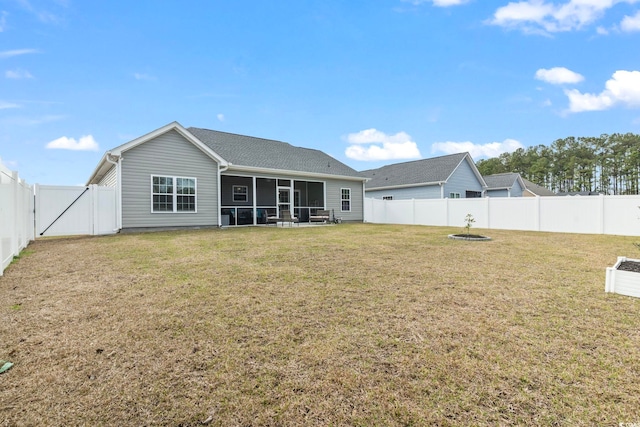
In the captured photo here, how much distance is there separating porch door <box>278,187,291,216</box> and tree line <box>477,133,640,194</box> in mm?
50535

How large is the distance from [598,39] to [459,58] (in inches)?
238

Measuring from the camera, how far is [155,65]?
46.8ft

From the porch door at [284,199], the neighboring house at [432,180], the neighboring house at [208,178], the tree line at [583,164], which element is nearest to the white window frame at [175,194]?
the neighboring house at [208,178]

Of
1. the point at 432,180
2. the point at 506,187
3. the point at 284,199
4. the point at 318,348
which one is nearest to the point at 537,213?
the point at 432,180

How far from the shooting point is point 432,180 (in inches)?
858

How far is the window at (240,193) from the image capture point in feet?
60.4

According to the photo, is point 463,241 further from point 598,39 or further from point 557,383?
point 598,39

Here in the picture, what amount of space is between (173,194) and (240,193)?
5.88 metres

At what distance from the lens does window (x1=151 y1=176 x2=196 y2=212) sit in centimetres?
1247

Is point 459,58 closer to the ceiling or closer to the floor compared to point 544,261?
closer to the ceiling

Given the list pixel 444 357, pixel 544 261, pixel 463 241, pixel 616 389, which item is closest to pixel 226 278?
pixel 444 357

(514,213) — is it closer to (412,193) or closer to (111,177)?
(412,193)

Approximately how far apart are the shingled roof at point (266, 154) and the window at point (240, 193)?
2.59 m

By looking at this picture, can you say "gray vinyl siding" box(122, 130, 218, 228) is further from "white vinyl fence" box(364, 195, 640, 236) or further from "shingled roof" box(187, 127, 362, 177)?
"white vinyl fence" box(364, 195, 640, 236)
